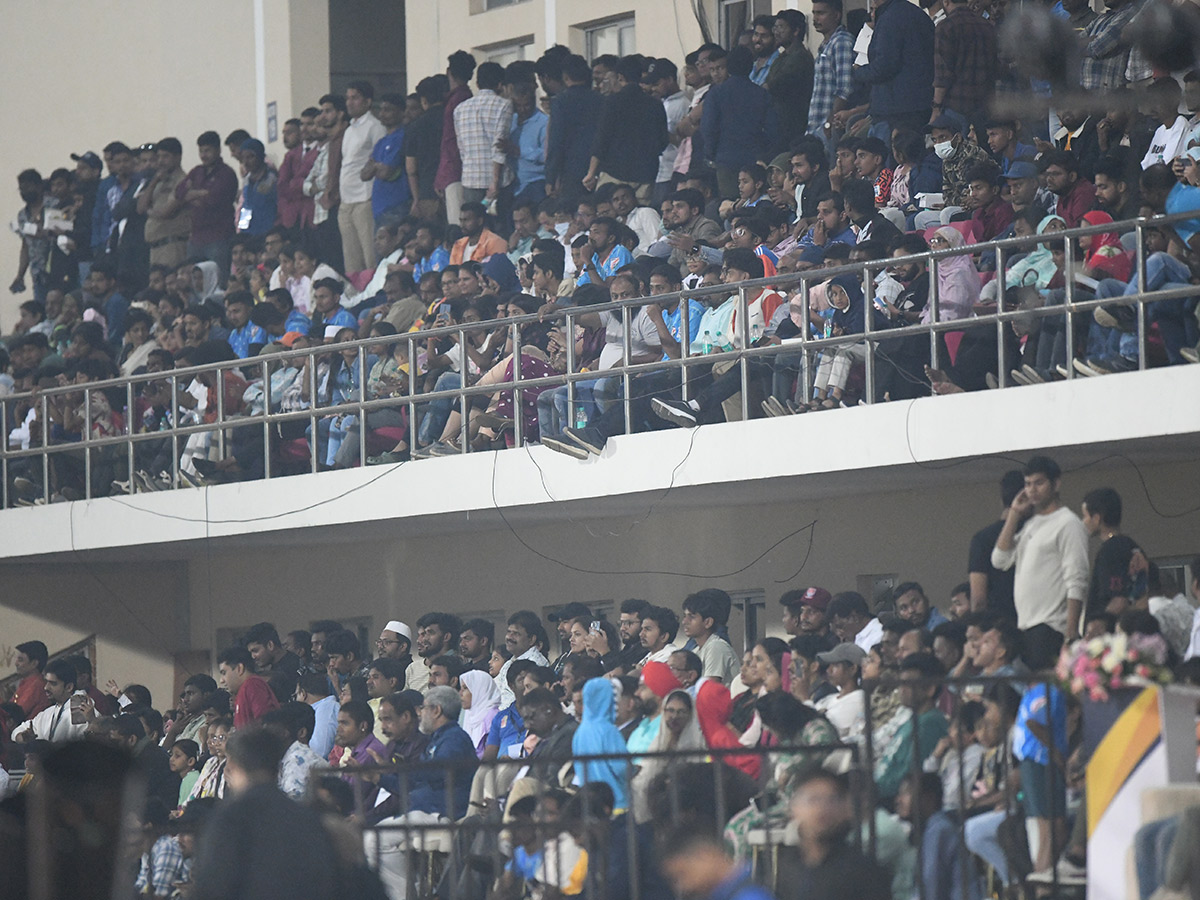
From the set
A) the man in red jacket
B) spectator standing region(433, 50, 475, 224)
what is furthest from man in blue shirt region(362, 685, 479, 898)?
spectator standing region(433, 50, 475, 224)

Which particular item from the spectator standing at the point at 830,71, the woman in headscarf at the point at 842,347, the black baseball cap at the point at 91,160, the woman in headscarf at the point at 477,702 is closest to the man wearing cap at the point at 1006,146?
the woman in headscarf at the point at 842,347

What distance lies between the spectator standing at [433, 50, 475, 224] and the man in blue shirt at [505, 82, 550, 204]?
51 cm

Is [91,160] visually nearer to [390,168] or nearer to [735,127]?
[390,168]

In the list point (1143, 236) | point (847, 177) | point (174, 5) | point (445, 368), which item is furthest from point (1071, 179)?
point (174, 5)

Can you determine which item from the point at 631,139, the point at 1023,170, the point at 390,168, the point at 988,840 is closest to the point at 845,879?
the point at 988,840

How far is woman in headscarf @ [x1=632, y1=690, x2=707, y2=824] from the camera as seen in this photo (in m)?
9.73

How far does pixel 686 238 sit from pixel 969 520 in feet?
8.23

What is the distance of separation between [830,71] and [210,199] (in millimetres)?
6686

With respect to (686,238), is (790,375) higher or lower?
lower

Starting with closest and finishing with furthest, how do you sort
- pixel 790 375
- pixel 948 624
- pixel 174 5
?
pixel 948 624 < pixel 790 375 < pixel 174 5

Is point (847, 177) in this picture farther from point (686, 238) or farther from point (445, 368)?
point (445, 368)

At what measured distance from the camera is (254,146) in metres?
18.3

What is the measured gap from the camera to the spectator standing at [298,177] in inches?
699

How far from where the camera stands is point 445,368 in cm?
1380
